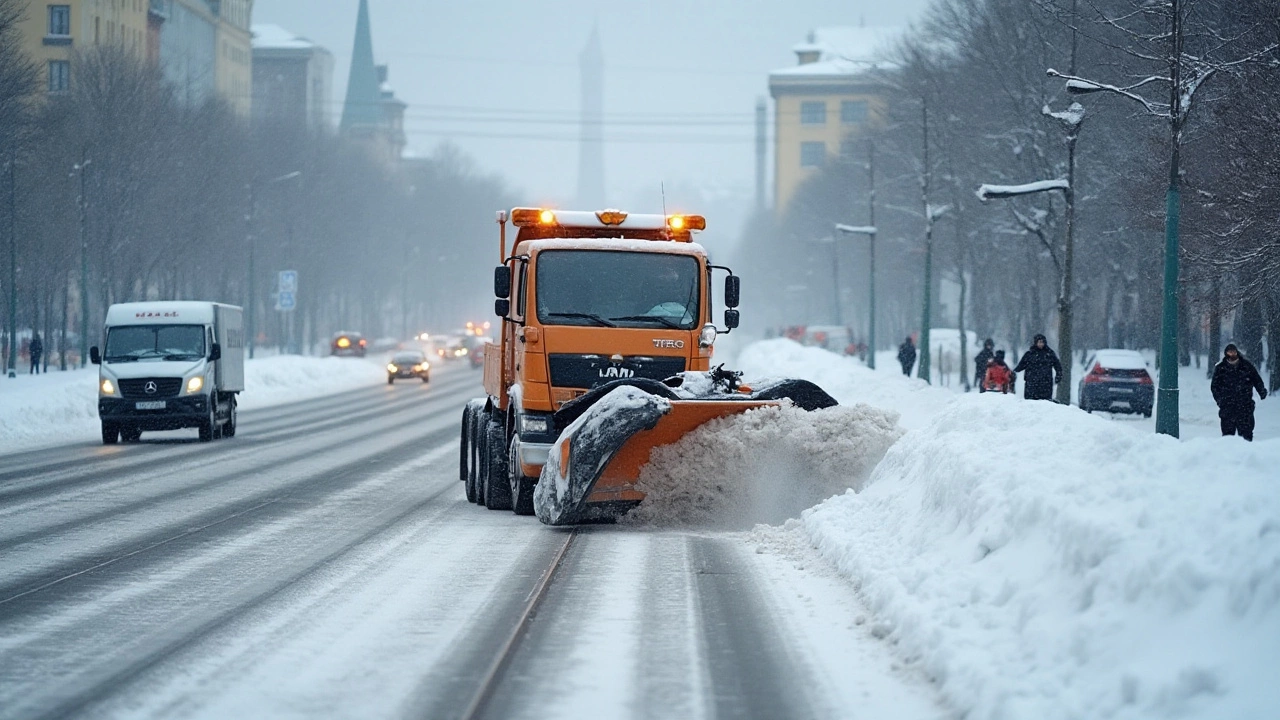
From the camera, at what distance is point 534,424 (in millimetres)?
15359

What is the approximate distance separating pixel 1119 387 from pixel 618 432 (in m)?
27.8

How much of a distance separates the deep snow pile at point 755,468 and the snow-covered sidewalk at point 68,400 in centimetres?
1664

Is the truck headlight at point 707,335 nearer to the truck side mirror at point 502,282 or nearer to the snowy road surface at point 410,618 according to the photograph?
the truck side mirror at point 502,282

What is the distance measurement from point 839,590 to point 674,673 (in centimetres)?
279

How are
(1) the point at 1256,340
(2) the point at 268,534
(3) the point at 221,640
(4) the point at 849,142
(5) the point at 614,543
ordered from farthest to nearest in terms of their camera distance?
(4) the point at 849,142 < (1) the point at 1256,340 < (2) the point at 268,534 < (5) the point at 614,543 < (3) the point at 221,640

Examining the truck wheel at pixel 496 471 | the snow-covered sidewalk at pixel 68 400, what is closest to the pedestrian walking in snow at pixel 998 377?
the truck wheel at pixel 496 471

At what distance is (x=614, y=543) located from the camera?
13.7 meters

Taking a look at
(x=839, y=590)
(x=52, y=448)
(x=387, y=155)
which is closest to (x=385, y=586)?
(x=839, y=590)

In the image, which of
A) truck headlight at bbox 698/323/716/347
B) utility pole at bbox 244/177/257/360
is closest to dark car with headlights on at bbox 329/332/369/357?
utility pole at bbox 244/177/257/360

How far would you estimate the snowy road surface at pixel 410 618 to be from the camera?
25.2 feet

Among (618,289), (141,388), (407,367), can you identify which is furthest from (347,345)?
(618,289)

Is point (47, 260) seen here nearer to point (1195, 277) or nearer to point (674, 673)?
point (1195, 277)

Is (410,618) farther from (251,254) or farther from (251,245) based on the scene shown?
(251,254)

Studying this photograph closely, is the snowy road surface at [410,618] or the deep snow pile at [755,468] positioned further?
the deep snow pile at [755,468]
